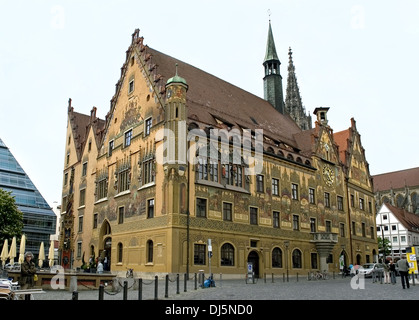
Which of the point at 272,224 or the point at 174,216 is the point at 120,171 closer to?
the point at 174,216

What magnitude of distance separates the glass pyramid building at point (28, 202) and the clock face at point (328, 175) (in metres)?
57.5

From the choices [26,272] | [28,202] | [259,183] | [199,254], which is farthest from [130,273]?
[28,202]

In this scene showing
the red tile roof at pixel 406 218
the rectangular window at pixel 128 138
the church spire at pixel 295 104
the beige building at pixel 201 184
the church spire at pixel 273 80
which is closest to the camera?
the beige building at pixel 201 184

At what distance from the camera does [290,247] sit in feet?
115

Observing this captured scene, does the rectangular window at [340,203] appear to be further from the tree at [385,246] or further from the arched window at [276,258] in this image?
the tree at [385,246]

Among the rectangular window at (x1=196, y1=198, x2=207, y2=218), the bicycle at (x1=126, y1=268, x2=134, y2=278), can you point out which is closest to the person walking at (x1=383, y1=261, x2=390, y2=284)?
the rectangular window at (x1=196, y1=198, x2=207, y2=218)

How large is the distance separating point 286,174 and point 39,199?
60740 millimetres

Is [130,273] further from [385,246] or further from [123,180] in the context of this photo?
[385,246]

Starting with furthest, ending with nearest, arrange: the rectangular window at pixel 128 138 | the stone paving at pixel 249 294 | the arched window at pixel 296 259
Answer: the arched window at pixel 296 259
the rectangular window at pixel 128 138
the stone paving at pixel 249 294

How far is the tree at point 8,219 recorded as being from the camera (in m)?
39.1

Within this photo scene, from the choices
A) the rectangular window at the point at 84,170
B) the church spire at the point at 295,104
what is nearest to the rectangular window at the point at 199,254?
the rectangular window at the point at 84,170

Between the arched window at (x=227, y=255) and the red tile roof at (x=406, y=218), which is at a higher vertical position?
the red tile roof at (x=406, y=218)

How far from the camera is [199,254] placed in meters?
28.7
